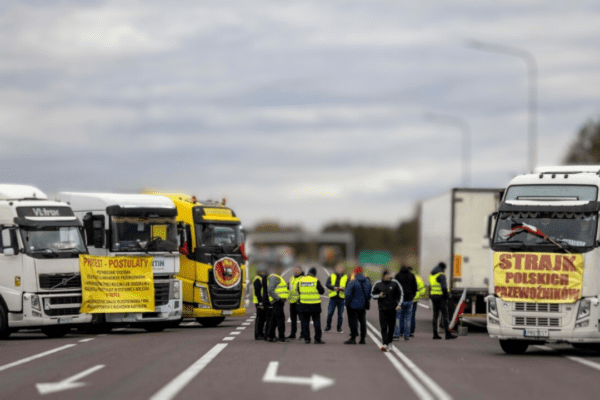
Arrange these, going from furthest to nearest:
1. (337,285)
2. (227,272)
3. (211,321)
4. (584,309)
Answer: (211,321) < (227,272) < (337,285) < (584,309)

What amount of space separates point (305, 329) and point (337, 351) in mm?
2594

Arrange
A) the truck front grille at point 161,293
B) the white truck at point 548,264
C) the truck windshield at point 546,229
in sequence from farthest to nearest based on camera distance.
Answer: the truck front grille at point 161,293
the truck windshield at point 546,229
the white truck at point 548,264

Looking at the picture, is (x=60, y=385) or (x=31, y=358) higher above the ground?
(x=60, y=385)

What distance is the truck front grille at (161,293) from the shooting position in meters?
27.2

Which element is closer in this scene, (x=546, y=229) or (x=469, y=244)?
(x=546, y=229)

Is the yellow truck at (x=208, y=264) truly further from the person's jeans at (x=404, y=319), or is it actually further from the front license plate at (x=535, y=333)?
the front license plate at (x=535, y=333)

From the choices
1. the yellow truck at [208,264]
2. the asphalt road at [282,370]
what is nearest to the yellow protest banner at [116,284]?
the asphalt road at [282,370]

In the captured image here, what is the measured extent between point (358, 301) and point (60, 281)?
7.37m

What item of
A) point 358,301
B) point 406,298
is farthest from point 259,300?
point 406,298

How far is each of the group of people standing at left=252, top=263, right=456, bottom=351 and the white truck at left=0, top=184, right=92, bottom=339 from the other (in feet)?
15.6

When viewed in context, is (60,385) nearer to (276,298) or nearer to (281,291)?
(276,298)

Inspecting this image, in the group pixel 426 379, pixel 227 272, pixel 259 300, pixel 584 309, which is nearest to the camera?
pixel 426 379

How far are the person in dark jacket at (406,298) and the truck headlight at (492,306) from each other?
12.8ft

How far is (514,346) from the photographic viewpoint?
69.2ft
